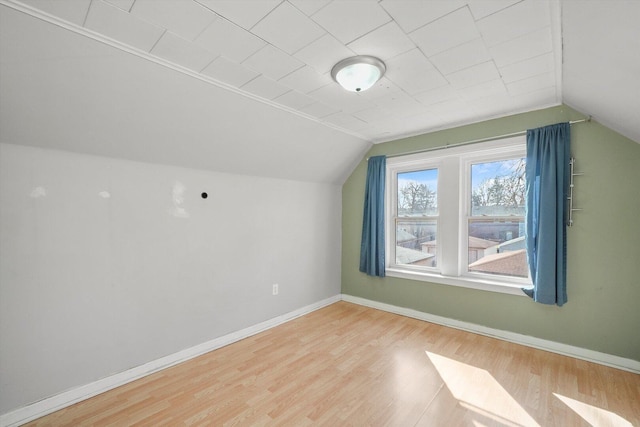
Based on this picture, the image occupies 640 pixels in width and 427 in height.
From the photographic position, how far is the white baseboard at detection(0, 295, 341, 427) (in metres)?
1.80

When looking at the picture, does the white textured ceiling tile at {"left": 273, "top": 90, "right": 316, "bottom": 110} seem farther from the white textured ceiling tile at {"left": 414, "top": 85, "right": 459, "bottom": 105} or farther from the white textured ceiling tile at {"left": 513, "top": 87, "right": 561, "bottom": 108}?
the white textured ceiling tile at {"left": 513, "top": 87, "right": 561, "bottom": 108}

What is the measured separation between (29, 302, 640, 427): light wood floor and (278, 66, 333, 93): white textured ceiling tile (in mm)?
2479

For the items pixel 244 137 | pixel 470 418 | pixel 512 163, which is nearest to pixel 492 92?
pixel 512 163

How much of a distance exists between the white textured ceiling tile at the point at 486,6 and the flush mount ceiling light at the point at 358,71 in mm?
623

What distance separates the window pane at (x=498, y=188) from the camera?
9.92ft

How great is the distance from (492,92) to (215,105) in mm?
2459

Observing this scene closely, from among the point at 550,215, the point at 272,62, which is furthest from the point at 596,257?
the point at 272,62

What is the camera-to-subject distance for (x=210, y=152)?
2664 mm

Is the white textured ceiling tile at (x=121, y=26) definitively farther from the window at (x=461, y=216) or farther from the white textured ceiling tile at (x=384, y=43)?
the window at (x=461, y=216)

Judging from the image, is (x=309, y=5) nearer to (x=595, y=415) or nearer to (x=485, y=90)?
(x=485, y=90)

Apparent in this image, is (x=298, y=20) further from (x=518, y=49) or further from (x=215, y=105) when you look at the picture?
(x=518, y=49)

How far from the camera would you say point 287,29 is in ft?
5.24

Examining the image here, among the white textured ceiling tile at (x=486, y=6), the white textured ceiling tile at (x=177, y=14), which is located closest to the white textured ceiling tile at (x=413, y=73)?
the white textured ceiling tile at (x=486, y=6)

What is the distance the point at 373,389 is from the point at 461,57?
8.42ft
